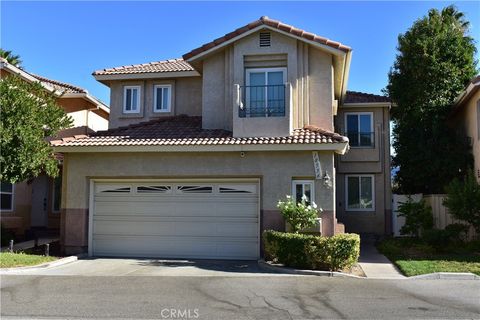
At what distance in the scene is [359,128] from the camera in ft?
69.6

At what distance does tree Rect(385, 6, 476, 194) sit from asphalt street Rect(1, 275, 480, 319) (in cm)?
1050

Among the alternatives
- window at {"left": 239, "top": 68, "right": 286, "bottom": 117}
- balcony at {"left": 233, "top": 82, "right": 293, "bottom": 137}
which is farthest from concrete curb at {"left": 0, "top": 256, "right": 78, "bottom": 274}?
window at {"left": 239, "top": 68, "right": 286, "bottom": 117}

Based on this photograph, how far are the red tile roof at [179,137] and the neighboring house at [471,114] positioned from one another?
637cm

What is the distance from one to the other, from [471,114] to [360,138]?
14.0ft

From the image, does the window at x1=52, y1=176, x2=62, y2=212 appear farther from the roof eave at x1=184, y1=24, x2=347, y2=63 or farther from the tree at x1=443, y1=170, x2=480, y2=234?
the tree at x1=443, y1=170, x2=480, y2=234

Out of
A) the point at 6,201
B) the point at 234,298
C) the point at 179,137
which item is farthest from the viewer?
the point at 6,201

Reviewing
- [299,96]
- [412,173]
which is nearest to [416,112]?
[412,173]

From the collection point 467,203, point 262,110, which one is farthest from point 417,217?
point 262,110

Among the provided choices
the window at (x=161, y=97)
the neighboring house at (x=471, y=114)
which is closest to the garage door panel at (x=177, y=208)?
the window at (x=161, y=97)

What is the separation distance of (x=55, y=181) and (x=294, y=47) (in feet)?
38.4

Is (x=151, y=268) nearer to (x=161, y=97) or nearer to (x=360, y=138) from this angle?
(x=161, y=97)

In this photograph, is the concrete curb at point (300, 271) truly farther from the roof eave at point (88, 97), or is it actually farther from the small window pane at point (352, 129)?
the roof eave at point (88, 97)

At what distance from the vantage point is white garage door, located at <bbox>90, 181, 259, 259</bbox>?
1474 cm

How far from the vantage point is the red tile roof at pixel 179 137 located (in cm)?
1428
